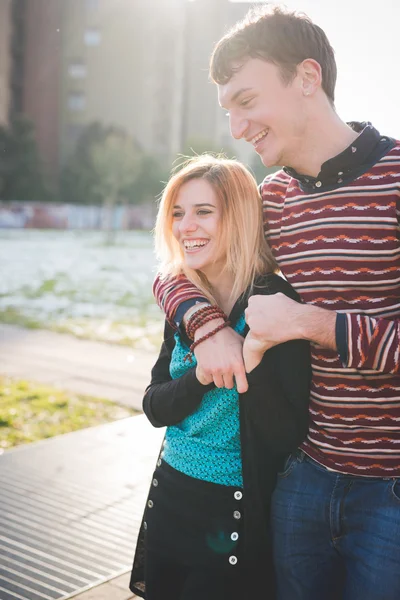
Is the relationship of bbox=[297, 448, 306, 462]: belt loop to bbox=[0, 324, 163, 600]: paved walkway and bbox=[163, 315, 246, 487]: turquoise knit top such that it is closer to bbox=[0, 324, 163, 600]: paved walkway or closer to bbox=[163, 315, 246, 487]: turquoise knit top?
bbox=[163, 315, 246, 487]: turquoise knit top

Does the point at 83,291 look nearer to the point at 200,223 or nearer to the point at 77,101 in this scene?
the point at 200,223

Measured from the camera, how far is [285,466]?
2.13 m

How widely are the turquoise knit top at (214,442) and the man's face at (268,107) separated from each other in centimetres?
53

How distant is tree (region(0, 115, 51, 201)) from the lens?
4416 cm

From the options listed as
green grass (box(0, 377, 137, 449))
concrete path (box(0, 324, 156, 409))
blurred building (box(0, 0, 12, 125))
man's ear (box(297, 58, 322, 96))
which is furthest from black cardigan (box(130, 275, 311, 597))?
blurred building (box(0, 0, 12, 125))

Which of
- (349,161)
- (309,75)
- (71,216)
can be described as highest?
(309,75)

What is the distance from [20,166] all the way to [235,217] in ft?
146

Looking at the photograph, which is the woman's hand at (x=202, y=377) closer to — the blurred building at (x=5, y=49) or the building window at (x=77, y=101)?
the blurred building at (x=5, y=49)

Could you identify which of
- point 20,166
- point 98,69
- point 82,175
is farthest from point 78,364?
point 98,69

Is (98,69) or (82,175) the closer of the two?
(82,175)

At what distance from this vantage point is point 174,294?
226 cm

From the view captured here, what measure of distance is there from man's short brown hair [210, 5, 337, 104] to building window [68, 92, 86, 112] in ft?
204

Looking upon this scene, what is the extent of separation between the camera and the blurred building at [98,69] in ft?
189

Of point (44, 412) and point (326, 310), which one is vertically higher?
point (326, 310)
